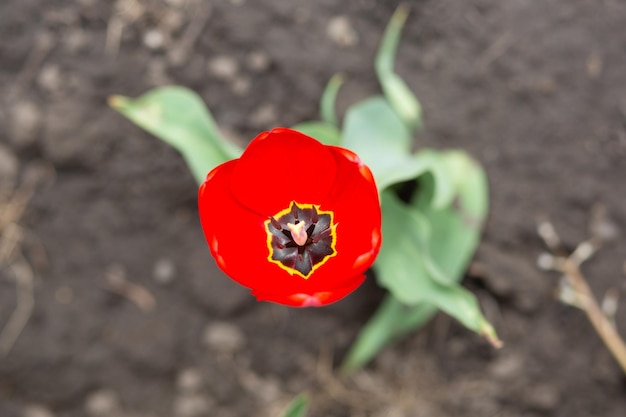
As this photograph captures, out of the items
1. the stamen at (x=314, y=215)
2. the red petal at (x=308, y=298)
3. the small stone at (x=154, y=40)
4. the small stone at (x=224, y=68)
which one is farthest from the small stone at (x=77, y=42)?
the red petal at (x=308, y=298)

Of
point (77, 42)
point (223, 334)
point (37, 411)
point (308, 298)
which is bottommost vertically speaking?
point (37, 411)

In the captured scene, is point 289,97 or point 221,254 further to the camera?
point 289,97

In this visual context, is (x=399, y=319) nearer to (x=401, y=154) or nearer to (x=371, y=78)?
(x=401, y=154)

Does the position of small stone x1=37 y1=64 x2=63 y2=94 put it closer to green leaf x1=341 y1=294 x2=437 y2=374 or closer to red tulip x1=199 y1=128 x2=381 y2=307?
red tulip x1=199 y1=128 x2=381 y2=307

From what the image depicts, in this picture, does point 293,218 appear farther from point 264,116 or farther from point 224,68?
point 224,68

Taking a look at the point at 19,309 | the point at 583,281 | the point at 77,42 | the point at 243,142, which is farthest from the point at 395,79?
the point at 19,309

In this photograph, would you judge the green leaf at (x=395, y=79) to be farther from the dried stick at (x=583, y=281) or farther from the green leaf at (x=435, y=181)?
the dried stick at (x=583, y=281)

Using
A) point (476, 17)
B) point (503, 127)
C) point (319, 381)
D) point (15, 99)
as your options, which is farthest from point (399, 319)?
point (15, 99)
